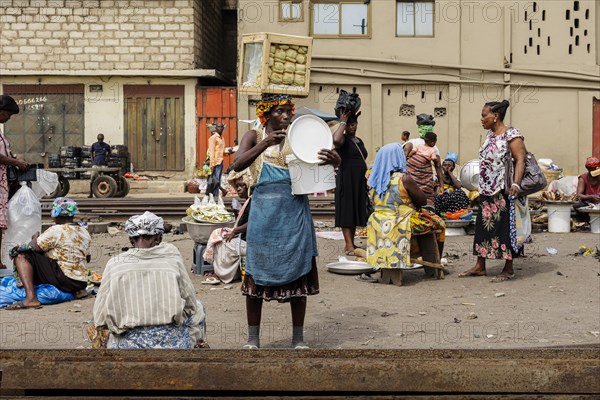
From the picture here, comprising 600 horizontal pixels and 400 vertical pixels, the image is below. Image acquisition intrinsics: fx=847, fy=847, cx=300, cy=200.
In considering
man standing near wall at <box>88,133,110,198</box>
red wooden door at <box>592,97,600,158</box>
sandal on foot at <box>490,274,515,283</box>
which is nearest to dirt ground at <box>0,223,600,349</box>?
sandal on foot at <box>490,274,515,283</box>

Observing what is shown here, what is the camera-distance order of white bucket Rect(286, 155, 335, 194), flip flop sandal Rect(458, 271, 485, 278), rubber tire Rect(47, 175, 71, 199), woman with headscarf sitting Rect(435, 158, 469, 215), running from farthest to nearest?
rubber tire Rect(47, 175, 71, 199) → woman with headscarf sitting Rect(435, 158, 469, 215) → flip flop sandal Rect(458, 271, 485, 278) → white bucket Rect(286, 155, 335, 194)

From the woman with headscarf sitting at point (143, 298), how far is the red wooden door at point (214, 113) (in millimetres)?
18426

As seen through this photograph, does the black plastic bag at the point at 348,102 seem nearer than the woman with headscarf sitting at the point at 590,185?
Yes

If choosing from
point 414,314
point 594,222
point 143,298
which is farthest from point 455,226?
point 143,298

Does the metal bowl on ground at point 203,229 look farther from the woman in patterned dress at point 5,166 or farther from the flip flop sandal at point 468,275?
the flip flop sandal at point 468,275

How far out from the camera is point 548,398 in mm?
3756

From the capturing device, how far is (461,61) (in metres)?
22.9

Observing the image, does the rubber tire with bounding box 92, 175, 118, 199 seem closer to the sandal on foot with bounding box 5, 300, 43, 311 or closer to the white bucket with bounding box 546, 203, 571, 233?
the white bucket with bounding box 546, 203, 571, 233

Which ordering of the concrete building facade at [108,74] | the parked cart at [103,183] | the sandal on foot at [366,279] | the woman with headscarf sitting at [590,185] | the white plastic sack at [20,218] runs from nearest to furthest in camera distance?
the white plastic sack at [20,218]
the sandal on foot at [366,279]
the woman with headscarf sitting at [590,185]
the parked cart at [103,183]
the concrete building facade at [108,74]

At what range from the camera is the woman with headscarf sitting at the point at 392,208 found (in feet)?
28.0

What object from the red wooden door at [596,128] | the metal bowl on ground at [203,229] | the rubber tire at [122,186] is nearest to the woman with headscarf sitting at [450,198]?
the metal bowl on ground at [203,229]

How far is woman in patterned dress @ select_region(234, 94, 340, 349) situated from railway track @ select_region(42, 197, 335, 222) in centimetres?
906

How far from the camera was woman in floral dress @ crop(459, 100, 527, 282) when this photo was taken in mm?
8555

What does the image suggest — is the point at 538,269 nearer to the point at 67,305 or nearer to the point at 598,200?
the point at 598,200
